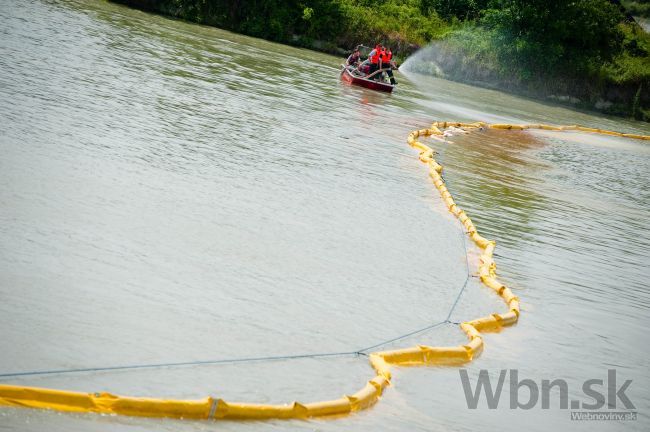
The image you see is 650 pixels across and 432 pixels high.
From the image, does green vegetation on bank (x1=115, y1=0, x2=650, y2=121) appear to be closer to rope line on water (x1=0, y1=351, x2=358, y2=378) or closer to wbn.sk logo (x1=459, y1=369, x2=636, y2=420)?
wbn.sk logo (x1=459, y1=369, x2=636, y2=420)

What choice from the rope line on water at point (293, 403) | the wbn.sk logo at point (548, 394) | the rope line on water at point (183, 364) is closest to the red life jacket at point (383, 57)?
the rope line on water at point (293, 403)

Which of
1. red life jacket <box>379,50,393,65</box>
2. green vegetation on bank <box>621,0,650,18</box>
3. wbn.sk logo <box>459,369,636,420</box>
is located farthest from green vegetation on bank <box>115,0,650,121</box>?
wbn.sk logo <box>459,369,636,420</box>

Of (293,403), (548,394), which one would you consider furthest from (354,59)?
(293,403)

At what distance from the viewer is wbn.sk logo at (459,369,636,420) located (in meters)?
6.42

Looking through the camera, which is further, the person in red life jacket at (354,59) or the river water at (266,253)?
the person in red life jacket at (354,59)

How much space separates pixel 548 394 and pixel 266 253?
3.34 m

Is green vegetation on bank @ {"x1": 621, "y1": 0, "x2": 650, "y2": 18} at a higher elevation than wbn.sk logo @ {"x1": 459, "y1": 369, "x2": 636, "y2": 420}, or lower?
higher

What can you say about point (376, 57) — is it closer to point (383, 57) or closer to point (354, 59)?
point (383, 57)

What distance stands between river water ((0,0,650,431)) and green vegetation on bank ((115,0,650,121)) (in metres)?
25.5

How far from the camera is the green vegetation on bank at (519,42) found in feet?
143

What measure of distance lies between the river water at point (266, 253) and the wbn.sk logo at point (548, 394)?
0.28ft

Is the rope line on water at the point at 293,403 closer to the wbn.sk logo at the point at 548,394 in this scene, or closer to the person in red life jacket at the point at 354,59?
the wbn.sk logo at the point at 548,394

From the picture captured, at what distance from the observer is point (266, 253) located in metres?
8.39

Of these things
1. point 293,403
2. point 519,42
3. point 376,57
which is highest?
point 519,42
